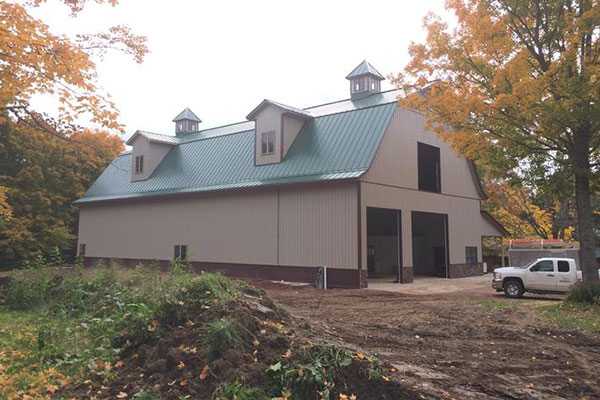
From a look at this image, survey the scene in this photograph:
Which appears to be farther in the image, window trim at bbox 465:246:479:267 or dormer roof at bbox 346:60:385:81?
dormer roof at bbox 346:60:385:81

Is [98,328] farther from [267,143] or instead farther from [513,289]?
[267,143]

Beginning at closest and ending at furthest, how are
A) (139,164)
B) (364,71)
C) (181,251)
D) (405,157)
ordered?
(405,157) → (181,251) → (364,71) → (139,164)

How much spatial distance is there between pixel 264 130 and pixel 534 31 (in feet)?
41.8

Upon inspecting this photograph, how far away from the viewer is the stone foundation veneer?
24.3 metres

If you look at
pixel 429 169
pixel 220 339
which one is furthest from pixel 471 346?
pixel 429 169

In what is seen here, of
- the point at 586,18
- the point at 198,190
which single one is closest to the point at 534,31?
the point at 586,18

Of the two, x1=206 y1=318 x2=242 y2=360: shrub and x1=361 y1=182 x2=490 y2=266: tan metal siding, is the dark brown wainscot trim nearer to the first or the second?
x1=361 y1=182 x2=490 y2=266: tan metal siding

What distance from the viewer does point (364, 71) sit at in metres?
27.9

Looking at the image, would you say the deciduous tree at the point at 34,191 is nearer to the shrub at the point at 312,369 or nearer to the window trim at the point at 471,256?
the window trim at the point at 471,256

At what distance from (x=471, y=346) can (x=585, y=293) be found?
6.93 m

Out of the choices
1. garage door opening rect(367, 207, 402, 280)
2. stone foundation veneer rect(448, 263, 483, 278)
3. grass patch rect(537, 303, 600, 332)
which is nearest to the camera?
grass patch rect(537, 303, 600, 332)

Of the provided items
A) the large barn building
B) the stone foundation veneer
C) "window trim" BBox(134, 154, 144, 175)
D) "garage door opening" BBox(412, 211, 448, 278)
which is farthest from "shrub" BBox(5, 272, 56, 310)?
"garage door opening" BBox(412, 211, 448, 278)

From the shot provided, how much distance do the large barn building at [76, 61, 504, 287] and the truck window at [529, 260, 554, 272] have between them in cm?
567

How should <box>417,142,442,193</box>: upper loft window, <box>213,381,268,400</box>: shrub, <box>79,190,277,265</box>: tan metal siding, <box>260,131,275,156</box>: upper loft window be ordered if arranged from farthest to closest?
<box>417,142,442,193</box>: upper loft window
<box>260,131,275,156</box>: upper loft window
<box>79,190,277,265</box>: tan metal siding
<box>213,381,268,400</box>: shrub
